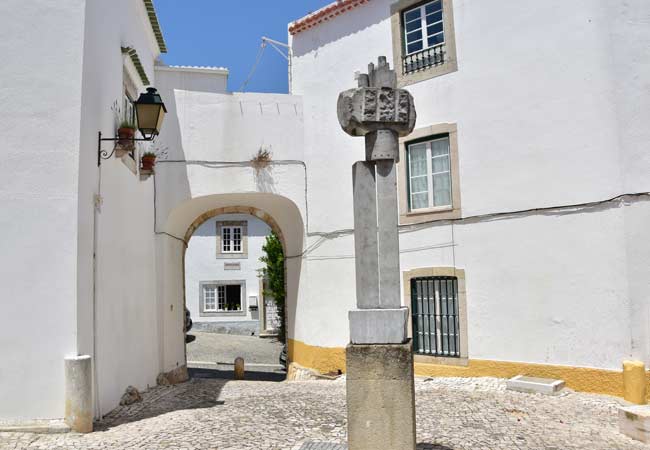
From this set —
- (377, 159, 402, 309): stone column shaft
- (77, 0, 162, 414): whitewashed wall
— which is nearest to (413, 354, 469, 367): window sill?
(77, 0, 162, 414): whitewashed wall

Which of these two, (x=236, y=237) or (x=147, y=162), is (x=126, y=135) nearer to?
(x=147, y=162)

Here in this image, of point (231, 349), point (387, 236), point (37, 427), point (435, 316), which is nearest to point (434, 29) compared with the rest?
point (435, 316)

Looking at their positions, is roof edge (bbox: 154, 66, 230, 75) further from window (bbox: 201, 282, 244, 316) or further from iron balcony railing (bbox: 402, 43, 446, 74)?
window (bbox: 201, 282, 244, 316)

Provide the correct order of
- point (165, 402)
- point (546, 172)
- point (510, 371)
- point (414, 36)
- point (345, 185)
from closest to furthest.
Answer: point (165, 402), point (546, 172), point (510, 371), point (414, 36), point (345, 185)

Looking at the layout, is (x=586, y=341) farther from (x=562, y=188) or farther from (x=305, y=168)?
(x=305, y=168)

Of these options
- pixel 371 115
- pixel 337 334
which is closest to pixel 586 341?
pixel 337 334

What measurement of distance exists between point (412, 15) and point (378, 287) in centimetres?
712

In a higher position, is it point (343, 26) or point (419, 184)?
point (343, 26)

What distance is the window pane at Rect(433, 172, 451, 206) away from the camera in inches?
389

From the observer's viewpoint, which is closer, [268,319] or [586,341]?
[586,341]

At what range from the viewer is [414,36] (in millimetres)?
10500

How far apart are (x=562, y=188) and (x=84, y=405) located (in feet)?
21.8

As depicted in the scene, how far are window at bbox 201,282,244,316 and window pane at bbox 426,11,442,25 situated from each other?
61.0 feet

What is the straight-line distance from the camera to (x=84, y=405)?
619 centimetres
